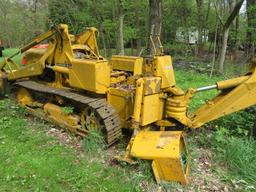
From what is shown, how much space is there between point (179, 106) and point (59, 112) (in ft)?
7.29

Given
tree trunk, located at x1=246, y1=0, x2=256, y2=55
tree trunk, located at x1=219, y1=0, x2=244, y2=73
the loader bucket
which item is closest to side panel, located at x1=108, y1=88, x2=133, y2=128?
the loader bucket

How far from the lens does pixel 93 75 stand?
209 inches

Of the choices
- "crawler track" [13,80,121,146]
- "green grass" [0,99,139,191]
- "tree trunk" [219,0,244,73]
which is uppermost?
"tree trunk" [219,0,244,73]

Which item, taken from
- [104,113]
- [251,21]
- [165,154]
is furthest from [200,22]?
[165,154]

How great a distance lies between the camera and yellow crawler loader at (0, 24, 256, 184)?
14.7 ft

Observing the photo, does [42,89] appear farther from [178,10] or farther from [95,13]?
[178,10]

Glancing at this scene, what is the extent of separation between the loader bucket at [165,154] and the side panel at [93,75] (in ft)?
3.87

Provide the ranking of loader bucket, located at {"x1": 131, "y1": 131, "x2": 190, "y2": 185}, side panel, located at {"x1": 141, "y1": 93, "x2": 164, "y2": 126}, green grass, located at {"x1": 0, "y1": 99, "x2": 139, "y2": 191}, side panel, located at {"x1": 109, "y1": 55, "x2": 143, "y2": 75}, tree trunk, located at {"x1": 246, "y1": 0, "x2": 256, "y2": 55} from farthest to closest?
1. tree trunk, located at {"x1": 246, "y1": 0, "x2": 256, "y2": 55}
2. side panel, located at {"x1": 109, "y1": 55, "x2": 143, "y2": 75}
3. side panel, located at {"x1": 141, "y1": 93, "x2": 164, "y2": 126}
4. green grass, located at {"x1": 0, "y1": 99, "x2": 139, "y2": 191}
5. loader bucket, located at {"x1": 131, "y1": 131, "x2": 190, "y2": 185}

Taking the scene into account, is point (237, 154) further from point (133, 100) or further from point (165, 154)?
point (133, 100)

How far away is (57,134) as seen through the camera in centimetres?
586

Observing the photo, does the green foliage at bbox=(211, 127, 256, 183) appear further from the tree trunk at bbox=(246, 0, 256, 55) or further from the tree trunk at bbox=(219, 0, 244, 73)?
the tree trunk at bbox=(246, 0, 256, 55)

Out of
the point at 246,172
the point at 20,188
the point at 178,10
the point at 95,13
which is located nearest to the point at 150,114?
the point at 246,172

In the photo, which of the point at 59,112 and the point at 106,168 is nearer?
the point at 106,168

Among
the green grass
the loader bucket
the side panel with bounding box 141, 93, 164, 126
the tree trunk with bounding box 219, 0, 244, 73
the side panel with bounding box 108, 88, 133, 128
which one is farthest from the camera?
the tree trunk with bounding box 219, 0, 244, 73
